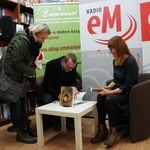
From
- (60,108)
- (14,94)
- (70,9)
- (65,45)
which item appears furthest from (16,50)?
(70,9)

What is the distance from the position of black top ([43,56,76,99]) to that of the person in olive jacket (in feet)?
0.89

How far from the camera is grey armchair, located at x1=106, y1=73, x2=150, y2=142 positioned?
6.93 feet

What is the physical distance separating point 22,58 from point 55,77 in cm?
60

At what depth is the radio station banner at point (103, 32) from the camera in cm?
270

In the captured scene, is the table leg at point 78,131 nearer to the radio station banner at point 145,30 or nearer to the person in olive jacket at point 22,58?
the person in olive jacket at point 22,58

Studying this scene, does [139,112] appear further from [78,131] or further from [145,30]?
[145,30]

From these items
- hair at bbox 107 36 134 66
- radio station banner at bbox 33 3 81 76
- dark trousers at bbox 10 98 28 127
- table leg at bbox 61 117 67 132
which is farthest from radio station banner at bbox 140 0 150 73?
dark trousers at bbox 10 98 28 127

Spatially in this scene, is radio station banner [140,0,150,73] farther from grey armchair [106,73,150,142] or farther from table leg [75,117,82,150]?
table leg [75,117,82,150]

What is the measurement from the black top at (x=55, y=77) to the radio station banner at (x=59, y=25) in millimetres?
734

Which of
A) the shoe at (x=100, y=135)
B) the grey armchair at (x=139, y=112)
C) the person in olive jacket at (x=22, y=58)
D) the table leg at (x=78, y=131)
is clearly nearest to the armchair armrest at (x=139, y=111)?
the grey armchair at (x=139, y=112)

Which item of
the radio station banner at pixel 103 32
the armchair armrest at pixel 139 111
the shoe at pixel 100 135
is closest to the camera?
the armchair armrest at pixel 139 111

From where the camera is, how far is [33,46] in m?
2.21

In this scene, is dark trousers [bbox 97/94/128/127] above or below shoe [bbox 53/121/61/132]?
above

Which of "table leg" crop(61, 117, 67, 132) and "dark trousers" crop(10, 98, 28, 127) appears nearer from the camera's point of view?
"dark trousers" crop(10, 98, 28, 127)
